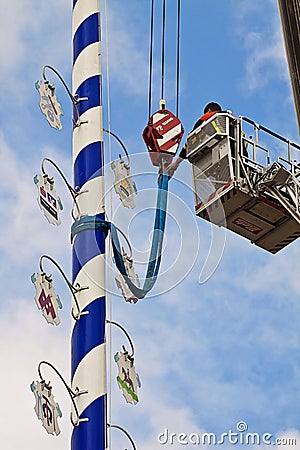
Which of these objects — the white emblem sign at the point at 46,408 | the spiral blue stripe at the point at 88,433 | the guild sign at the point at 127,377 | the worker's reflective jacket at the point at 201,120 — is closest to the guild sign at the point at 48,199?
the guild sign at the point at 127,377

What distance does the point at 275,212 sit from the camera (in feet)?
29.7

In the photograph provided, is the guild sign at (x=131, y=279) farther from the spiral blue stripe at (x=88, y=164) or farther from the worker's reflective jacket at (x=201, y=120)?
the worker's reflective jacket at (x=201, y=120)

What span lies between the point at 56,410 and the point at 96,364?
38cm

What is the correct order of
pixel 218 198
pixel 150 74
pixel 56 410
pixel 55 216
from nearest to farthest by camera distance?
pixel 56 410
pixel 55 216
pixel 150 74
pixel 218 198

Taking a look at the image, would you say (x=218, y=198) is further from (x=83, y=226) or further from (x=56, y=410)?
(x=56, y=410)

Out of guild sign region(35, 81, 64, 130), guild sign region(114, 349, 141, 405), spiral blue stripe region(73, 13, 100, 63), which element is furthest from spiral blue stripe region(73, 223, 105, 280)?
spiral blue stripe region(73, 13, 100, 63)

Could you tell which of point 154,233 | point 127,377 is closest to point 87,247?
point 154,233

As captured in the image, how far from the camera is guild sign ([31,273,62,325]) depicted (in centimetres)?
624

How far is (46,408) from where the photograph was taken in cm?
602

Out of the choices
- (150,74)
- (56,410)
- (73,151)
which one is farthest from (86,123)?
(56,410)

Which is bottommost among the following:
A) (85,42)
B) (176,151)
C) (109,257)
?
(109,257)

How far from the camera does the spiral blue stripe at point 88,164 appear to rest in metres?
6.74

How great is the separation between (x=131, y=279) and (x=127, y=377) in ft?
1.93

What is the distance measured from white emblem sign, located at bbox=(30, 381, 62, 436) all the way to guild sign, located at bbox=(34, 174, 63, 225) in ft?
3.45
